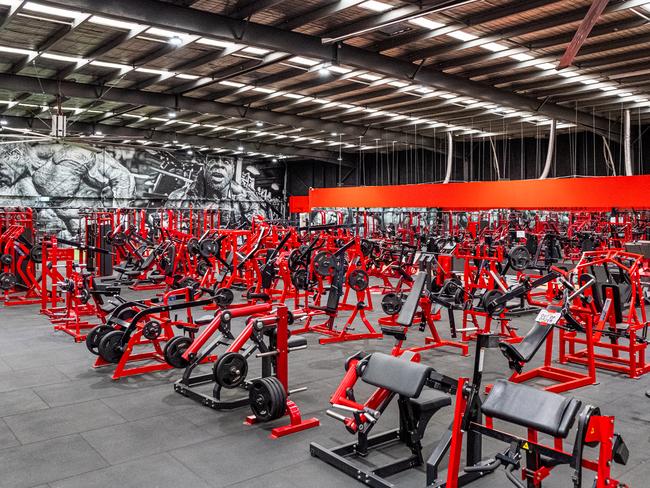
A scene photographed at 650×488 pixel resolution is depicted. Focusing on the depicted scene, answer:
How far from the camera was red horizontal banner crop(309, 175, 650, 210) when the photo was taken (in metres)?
10.3

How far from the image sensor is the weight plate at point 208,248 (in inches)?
397

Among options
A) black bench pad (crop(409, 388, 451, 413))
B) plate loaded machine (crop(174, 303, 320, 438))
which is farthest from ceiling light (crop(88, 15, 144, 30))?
black bench pad (crop(409, 388, 451, 413))

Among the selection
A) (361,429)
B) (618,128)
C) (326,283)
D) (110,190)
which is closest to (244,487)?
(361,429)

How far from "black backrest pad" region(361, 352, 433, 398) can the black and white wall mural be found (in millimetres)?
14338

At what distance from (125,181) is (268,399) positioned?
1793 cm

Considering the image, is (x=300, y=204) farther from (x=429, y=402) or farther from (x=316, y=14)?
(x=429, y=402)

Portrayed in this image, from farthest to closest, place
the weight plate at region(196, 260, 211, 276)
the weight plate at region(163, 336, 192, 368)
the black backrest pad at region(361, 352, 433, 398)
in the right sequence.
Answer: the weight plate at region(196, 260, 211, 276)
the weight plate at region(163, 336, 192, 368)
the black backrest pad at region(361, 352, 433, 398)

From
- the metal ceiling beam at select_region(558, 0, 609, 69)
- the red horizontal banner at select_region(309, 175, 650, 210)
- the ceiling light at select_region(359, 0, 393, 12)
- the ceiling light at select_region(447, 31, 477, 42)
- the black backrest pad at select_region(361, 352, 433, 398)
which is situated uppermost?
the ceiling light at select_region(359, 0, 393, 12)

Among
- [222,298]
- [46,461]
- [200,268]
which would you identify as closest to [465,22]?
[222,298]

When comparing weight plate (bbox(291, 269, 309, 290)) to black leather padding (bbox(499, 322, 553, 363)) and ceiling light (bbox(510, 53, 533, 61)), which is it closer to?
black leather padding (bbox(499, 322, 553, 363))

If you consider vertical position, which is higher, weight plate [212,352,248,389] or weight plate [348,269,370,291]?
weight plate [348,269,370,291]

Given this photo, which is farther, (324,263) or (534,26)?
(324,263)

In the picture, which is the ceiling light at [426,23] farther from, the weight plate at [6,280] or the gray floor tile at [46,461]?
the weight plate at [6,280]

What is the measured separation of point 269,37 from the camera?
296 inches
